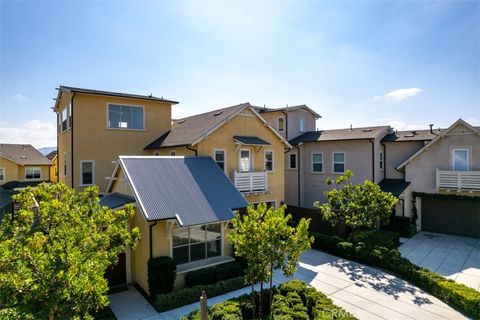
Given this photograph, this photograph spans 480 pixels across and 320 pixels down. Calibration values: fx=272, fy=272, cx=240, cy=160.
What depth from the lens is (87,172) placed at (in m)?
19.5

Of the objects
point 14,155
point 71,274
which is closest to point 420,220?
point 71,274

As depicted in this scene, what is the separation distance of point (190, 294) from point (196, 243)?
90.6 inches

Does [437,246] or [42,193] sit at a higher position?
[42,193]

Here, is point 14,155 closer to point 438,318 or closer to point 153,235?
point 153,235

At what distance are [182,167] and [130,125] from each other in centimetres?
949

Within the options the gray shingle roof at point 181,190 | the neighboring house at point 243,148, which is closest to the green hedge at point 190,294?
the gray shingle roof at point 181,190

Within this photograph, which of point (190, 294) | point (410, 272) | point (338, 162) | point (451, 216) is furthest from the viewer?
point (338, 162)

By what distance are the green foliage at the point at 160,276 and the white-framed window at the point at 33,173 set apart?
136 ft

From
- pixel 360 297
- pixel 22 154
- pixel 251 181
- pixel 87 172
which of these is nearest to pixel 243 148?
pixel 251 181

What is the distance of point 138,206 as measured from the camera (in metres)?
11.3

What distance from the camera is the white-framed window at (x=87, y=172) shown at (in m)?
19.2

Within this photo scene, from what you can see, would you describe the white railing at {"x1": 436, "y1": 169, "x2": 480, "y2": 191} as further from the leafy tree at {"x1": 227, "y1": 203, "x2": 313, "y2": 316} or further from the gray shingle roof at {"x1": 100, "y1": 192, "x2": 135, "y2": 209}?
the gray shingle roof at {"x1": 100, "y1": 192, "x2": 135, "y2": 209}

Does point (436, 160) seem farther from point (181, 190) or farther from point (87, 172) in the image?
point (87, 172)

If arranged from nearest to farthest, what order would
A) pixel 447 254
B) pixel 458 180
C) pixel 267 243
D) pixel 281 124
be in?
1. pixel 267 243
2. pixel 447 254
3. pixel 458 180
4. pixel 281 124
